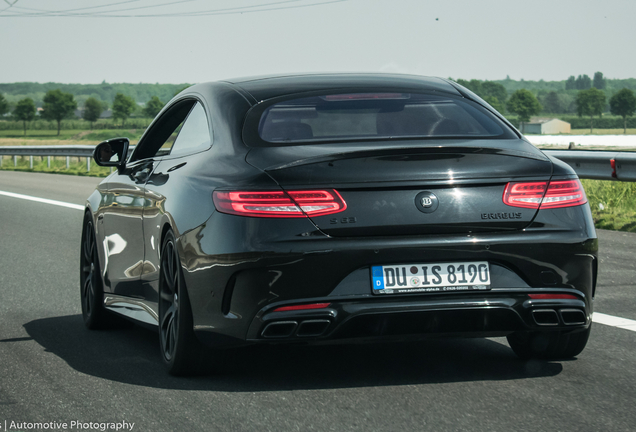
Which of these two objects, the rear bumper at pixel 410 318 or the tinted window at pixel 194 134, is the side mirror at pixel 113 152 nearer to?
the tinted window at pixel 194 134

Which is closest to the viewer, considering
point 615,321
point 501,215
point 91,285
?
point 501,215

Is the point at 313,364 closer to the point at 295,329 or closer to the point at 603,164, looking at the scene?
the point at 295,329

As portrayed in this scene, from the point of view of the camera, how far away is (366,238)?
13.3 feet

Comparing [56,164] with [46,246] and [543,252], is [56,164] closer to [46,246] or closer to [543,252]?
[46,246]

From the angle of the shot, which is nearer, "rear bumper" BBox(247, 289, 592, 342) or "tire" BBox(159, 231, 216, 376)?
"rear bumper" BBox(247, 289, 592, 342)

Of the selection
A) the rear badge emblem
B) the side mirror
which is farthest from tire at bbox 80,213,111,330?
the rear badge emblem

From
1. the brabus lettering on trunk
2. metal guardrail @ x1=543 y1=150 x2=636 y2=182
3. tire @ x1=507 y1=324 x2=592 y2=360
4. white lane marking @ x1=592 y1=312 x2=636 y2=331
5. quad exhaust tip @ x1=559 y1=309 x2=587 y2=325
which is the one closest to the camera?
the brabus lettering on trunk

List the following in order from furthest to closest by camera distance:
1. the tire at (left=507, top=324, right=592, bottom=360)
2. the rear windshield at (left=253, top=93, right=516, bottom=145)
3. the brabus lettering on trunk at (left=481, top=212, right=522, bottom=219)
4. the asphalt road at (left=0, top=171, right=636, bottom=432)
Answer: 1. the tire at (left=507, top=324, right=592, bottom=360)
2. the rear windshield at (left=253, top=93, right=516, bottom=145)
3. the brabus lettering on trunk at (left=481, top=212, right=522, bottom=219)
4. the asphalt road at (left=0, top=171, right=636, bottom=432)

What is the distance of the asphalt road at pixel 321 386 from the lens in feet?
12.4

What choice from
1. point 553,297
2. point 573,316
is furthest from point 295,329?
point 573,316

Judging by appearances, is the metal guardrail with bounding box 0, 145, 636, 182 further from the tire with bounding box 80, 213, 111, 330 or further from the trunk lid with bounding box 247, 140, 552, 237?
the trunk lid with bounding box 247, 140, 552, 237

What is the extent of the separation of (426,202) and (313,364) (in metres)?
1.24

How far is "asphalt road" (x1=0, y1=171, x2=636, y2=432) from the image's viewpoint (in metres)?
3.79

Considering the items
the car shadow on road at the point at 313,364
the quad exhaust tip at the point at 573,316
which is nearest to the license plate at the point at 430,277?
the quad exhaust tip at the point at 573,316
